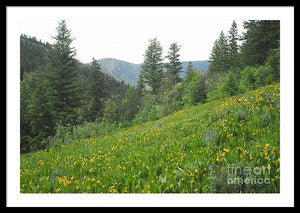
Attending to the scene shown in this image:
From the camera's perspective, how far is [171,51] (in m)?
40.8

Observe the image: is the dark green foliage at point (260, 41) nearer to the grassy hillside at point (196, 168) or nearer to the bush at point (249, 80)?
the bush at point (249, 80)

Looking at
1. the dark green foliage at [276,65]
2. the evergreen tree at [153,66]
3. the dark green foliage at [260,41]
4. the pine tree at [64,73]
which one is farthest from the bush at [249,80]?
the evergreen tree at [153,66]

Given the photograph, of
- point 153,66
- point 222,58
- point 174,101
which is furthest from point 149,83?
point 174,101

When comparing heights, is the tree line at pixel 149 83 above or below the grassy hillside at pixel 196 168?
above

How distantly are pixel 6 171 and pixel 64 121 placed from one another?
2274 centimetres

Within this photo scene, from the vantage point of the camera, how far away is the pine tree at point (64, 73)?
2620 centimetres

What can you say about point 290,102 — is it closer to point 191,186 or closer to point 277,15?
point 277,15

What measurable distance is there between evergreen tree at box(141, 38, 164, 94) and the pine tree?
16.3 m

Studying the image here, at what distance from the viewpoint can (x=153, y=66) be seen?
4016 cm

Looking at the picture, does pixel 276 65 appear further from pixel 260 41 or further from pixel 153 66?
pixel 153 66

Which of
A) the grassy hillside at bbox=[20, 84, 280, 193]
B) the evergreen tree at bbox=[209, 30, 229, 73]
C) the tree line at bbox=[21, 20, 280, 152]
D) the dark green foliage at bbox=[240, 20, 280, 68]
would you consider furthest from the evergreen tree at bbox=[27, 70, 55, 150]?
the evergreen tree at bbox=[209, 30, 229, 73]

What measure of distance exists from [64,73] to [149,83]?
18.8 metres

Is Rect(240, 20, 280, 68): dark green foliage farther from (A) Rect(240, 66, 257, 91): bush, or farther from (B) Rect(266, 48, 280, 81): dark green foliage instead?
(A) Rect(240, 66, 257, 91): bush
